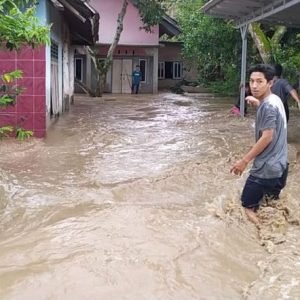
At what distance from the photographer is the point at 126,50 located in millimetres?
28578

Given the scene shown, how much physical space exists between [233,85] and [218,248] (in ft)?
63.9

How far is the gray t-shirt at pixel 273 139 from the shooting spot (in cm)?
476

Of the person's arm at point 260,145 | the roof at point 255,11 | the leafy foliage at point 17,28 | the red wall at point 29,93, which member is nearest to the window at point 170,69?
the roof at point 255,11

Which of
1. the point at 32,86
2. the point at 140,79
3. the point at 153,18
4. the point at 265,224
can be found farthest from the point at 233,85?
the point at 265,224

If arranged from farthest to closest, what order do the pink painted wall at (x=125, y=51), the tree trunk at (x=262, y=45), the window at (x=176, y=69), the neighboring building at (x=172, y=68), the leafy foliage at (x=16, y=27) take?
the window at (x=176, y=69)
the neighboring building at (x=172, y=68)
the pink painted wall at (x=125, y=51)
the tree trunk at (x=262, y=45)
the leafy foliage at (x=16, y=27)

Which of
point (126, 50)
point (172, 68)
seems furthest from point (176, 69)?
point (126, 50)

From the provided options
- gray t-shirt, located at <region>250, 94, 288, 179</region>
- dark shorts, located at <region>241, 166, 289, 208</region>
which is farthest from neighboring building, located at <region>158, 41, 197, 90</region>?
gray t-shirt, located at <region>250, 94, 288, 179</region>

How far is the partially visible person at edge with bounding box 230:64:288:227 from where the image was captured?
15.6 ft

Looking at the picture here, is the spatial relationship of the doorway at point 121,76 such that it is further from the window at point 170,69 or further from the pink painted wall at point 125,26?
the window at point 170,69

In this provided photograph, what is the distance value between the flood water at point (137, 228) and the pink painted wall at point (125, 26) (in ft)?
61.7

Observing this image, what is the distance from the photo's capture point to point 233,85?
77.3 feet

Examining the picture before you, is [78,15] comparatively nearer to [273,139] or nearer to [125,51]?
[273,139]

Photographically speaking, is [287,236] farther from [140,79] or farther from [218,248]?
[140,79]

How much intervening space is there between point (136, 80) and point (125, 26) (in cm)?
293
